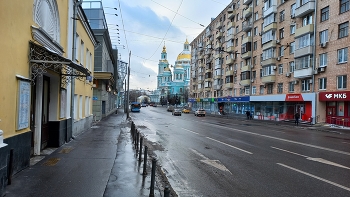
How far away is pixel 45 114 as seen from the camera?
34.4 feet

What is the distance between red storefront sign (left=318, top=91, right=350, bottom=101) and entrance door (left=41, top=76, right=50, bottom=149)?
26444 millimetres

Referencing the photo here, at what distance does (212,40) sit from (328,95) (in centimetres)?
4271

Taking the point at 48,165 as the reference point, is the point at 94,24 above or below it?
above

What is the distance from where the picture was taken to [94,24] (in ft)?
96.3

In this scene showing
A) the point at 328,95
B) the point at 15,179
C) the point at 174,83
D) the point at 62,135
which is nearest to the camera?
the point at 15,179

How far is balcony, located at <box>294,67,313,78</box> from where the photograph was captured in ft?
103

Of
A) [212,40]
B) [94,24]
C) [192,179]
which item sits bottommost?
[192,179]

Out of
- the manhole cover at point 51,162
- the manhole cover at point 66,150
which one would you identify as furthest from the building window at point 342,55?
the manhole cover at point 51,162

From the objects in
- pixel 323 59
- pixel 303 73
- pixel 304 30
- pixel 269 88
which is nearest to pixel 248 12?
pixel 269 88

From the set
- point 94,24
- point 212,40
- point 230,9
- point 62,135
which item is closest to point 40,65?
point 62,135

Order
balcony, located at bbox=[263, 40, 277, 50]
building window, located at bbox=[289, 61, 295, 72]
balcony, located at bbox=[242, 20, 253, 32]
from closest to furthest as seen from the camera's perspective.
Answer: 1. building window, located at bbox=[289, 61, 295, 72]
2. balcony, located at bbox=[263, 40, 277, 50]
3. balcony, located at bbox=[242, 20, 253, 32]

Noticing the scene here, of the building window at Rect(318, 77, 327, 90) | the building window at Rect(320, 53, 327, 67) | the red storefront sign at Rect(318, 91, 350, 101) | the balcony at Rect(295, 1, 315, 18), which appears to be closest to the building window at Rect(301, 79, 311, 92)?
the building window at Rect(318, 77, 327, 90)

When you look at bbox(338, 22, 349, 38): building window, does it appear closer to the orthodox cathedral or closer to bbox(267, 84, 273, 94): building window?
bbox(267, 84, 273, 94): building window

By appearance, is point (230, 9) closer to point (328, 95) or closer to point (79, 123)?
point (328, 95)
